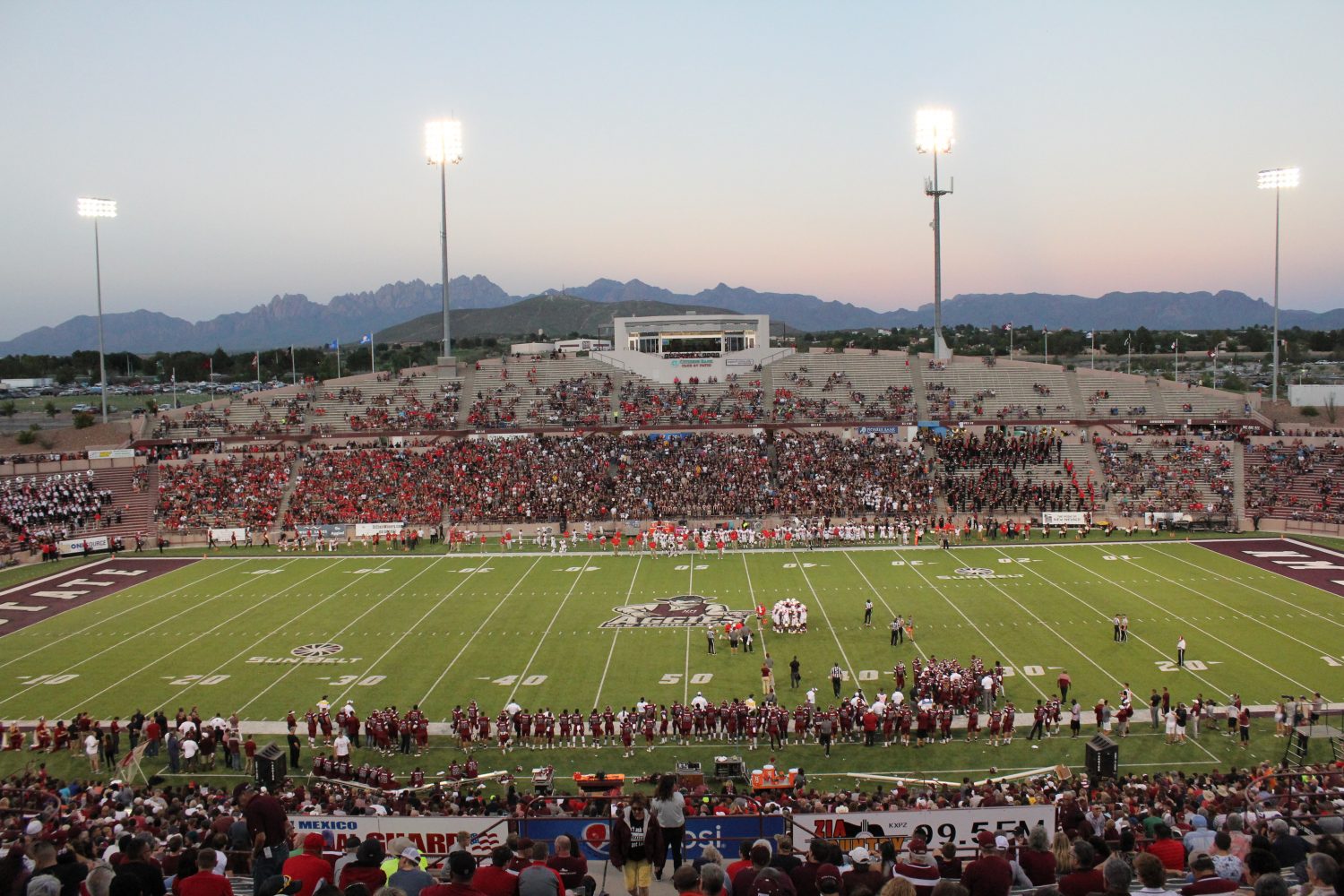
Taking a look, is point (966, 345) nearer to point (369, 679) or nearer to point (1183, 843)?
point (369, 679)

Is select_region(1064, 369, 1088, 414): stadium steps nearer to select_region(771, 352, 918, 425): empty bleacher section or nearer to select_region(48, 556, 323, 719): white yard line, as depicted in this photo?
select_region(771, 352, 918, 425): empty bleacher section

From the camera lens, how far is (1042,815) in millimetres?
10430

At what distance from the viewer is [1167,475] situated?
45594 millimetres

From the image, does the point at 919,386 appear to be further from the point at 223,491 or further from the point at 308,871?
the point at 308,871

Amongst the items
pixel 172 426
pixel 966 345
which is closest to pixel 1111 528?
pixel 172 426

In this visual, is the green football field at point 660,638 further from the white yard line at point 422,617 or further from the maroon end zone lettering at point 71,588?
the maroon end zone lettering at point 71,588

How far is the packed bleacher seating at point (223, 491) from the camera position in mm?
44719

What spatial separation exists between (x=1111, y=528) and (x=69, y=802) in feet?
123

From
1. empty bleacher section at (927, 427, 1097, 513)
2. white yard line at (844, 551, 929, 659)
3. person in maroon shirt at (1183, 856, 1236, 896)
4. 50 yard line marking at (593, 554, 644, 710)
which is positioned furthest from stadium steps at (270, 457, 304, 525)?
person in maroon shirt at (1183, 856, 1236, 896)

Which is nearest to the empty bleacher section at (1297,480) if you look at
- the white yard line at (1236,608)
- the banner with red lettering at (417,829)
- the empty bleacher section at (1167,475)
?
the empty bleacher section at (1167,475)

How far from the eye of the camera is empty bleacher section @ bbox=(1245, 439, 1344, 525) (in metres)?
41.6

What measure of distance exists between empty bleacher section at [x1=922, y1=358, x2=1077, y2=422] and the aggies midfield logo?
28602 mm

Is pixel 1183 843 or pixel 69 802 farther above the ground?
A: pixel 1183 843

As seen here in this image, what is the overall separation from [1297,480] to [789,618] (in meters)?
28.9
